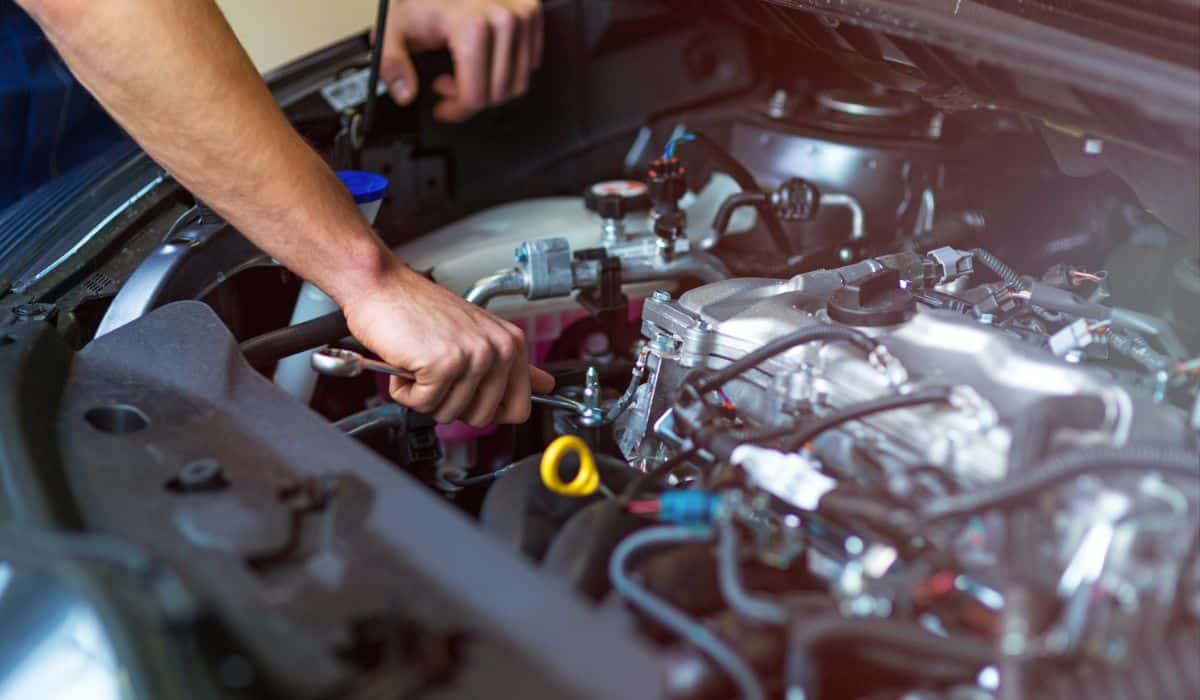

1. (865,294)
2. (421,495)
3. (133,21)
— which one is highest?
(133,21)

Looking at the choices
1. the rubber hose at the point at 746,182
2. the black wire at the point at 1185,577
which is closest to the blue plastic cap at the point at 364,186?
the rubber hose at the point at 746,182

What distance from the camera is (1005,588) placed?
64 cm

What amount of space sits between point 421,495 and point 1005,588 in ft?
1.29

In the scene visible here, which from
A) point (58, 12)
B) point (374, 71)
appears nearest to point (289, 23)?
point (374, 71)

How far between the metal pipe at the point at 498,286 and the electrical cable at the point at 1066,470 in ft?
2.62

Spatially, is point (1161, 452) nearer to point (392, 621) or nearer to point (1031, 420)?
point (1031, 420)

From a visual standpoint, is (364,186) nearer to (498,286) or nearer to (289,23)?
(498,286)

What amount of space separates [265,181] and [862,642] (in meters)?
0.80

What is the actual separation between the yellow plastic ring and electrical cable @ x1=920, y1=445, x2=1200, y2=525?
0.95ft

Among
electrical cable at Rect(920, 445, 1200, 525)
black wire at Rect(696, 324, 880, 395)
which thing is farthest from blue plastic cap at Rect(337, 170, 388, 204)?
electrical cable at Rect(920, 445, 1200, 525)

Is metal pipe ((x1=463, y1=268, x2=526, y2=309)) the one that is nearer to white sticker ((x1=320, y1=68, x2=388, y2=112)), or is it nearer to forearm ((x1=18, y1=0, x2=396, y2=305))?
forearm ((x1=18, y1=0, x2=396, y2=305))

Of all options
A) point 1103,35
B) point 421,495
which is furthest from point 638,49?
point 421,495

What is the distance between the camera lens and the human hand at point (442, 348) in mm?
1058

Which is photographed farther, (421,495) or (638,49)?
(638,49)
